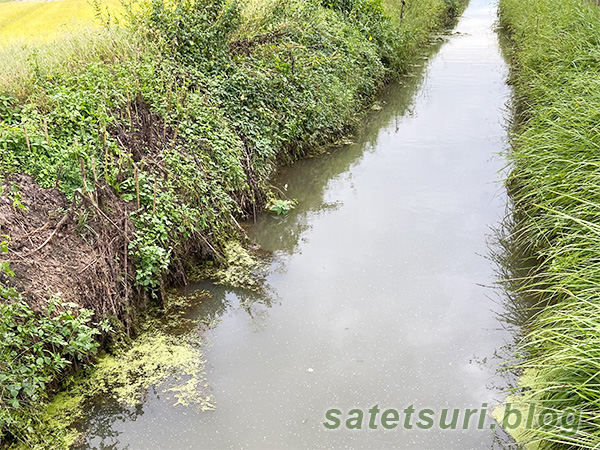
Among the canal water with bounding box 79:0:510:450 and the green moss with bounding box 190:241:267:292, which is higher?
the green moss with bounding box 190:241:267:292

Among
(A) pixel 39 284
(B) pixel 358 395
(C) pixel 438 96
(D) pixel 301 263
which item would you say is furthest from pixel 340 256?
(C) pixel 438 96

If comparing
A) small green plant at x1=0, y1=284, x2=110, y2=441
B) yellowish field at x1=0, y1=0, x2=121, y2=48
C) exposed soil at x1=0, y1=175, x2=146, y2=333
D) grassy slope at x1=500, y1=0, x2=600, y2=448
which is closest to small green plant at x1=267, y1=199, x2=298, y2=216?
exposed soil at x1=0, y1=175, x2=146, y2=333

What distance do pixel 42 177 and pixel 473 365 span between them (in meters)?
3.04

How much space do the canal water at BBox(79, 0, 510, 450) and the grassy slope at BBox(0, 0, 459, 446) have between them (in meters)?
0.46

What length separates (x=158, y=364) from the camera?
10.6 feet

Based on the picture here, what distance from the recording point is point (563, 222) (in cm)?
333

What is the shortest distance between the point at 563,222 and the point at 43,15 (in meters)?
6.83

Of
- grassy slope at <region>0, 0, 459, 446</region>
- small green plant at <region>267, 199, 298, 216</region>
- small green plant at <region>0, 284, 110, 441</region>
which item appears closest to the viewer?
small green plant at <region>0, 284, 110, 441</region>

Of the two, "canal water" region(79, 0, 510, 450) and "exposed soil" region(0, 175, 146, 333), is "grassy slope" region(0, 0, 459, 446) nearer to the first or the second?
"exposed soil" region(0, 175, 146, 333)

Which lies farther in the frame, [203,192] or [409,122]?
[409,122]

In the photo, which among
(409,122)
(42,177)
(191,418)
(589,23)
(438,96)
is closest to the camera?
(191,418)

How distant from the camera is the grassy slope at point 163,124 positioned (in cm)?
350

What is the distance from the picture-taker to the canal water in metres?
2.82

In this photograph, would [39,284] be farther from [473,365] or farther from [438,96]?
[438,96]
